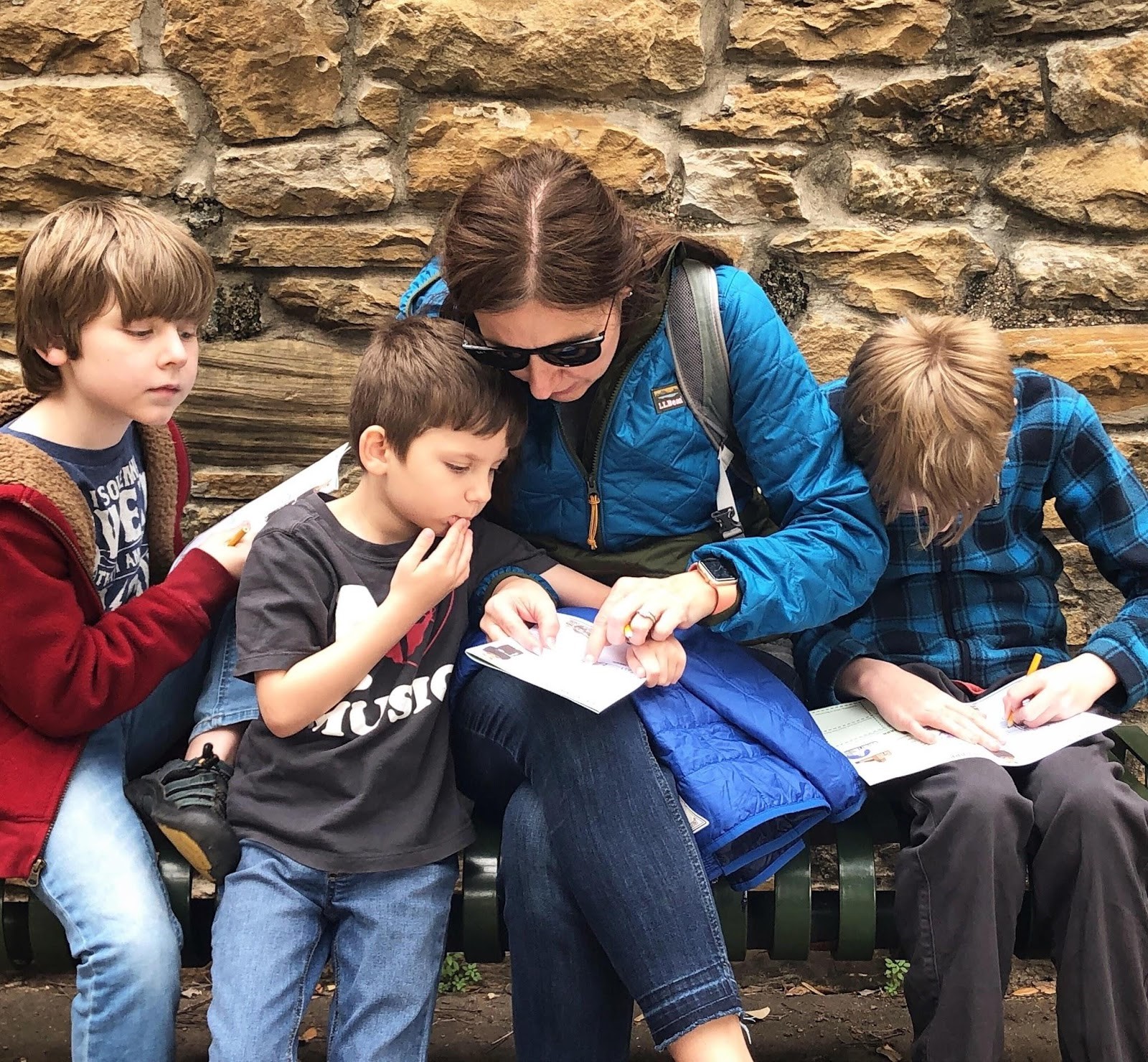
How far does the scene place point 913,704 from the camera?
7.00 ft

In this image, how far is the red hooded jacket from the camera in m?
1.81

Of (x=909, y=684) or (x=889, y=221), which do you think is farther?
(x=889, y=221)

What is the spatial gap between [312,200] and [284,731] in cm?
130

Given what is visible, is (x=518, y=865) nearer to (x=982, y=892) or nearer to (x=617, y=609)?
(x=617, y=609)

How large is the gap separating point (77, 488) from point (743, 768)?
1149 mm

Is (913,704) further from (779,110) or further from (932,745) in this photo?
(779,110)

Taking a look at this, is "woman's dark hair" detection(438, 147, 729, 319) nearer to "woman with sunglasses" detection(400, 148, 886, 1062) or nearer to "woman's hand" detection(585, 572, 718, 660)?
"woman with sunglasses" detection(400, 148, 886, 1062)

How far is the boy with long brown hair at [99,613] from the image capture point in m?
1.81

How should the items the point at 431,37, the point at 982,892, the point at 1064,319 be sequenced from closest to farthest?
the point at 982,892 → the point at 431,37 → the point at 1064,319

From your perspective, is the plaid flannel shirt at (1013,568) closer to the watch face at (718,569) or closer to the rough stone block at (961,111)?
the watch face at (718,569)

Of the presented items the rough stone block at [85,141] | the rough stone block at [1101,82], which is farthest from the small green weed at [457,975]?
the rough stone block at [1101,82]

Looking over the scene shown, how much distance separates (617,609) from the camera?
74.6 inches

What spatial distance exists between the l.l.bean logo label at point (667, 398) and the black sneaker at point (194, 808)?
0.97m

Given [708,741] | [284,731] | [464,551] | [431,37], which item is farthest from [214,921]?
[431,37]
